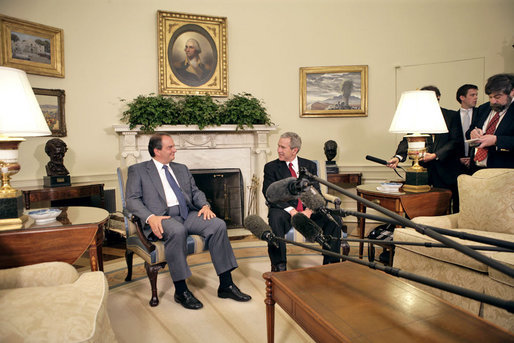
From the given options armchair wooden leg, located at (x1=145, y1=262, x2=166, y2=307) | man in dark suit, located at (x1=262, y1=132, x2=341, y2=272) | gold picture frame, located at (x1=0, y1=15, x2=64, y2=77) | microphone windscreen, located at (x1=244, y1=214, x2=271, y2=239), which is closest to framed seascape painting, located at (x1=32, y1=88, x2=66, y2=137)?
gold picture frame, located at (x1=0, y1=15, x2=64, y2=77)

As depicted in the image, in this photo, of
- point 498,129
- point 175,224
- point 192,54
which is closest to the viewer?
point 175,224

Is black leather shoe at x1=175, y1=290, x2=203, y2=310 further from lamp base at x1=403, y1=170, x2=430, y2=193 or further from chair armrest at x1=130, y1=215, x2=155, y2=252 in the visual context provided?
lamp base at x1=403, y1=170, x2=430, y2=193

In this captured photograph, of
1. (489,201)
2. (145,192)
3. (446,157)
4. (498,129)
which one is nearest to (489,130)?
(498,129)

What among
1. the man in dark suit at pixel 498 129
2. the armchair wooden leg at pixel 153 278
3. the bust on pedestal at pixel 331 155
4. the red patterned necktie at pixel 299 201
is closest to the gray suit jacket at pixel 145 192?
the armchair wooden leg at pixel 153 278

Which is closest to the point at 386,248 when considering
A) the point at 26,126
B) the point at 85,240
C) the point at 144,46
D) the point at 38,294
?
the point at 85,240

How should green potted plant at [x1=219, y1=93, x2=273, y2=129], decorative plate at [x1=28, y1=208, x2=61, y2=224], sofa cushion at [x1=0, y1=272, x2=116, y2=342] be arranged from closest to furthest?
sofa cushion at [x1=0, y1=272, x2=116, y2=342] < decorative plate at [x1=28, y1=208, x2=61, y2=224] < green potted plant at [x1=219, y1=93, x2=273, y2=129]

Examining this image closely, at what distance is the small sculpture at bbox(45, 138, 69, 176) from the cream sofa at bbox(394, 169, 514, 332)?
3871 millimetres

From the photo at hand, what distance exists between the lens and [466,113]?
12.3 ft

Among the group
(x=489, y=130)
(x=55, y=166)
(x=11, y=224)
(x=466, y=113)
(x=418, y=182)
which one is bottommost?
(x=11, y=224)

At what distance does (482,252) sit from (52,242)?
2730 mm

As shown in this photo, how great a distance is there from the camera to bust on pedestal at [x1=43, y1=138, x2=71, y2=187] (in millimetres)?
4117

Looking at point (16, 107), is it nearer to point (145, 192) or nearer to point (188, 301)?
point (145, 192)

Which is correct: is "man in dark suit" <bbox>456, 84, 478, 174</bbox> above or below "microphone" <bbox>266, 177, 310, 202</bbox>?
above

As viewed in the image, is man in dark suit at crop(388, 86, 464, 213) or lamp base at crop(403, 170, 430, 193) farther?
man in dark suit at crop(388, 86, 464, 213)
